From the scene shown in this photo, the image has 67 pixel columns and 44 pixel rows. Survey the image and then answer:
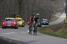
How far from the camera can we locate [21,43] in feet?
61.4

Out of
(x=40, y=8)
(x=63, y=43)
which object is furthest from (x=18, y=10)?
(x=63, y=43)

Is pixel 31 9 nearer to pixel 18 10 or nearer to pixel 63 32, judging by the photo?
pixel 18 10

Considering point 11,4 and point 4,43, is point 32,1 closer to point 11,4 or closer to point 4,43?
point 11,4

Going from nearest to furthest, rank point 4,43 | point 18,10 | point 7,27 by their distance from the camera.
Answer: point 4,43 < point 7,27 < point 18,10

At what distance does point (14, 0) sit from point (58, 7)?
11.7 metres

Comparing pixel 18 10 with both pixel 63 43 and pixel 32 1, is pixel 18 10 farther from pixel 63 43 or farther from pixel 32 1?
pixel 63 43

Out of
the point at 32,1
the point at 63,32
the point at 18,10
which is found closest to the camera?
the point at 63,32

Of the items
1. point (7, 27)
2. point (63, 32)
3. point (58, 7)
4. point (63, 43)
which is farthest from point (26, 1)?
point (63, 43)

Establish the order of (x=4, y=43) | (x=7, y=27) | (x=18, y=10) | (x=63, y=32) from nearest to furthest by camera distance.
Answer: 1. (x=4, y=43)
2. (x=63, y=32)
3. (x=7, y=27)
4. (x=18, y=10)

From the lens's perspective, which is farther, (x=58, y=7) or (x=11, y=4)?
(x=58, y=7)

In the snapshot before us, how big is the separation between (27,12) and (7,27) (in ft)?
98.8

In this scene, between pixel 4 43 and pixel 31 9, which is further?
pixel 31 9

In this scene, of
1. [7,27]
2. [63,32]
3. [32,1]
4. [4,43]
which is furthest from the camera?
[32,1]

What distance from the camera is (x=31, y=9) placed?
69125 mm
